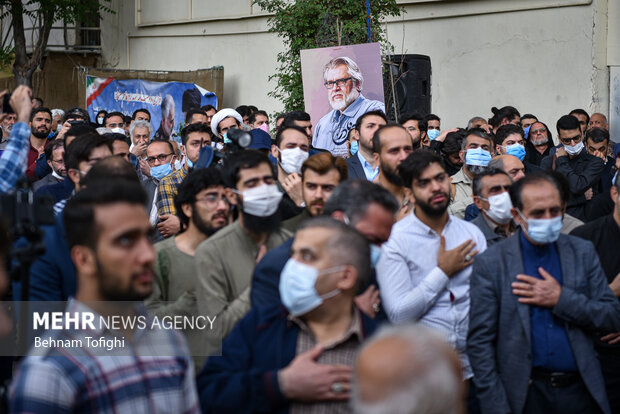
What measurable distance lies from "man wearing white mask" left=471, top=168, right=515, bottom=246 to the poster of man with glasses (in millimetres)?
3552

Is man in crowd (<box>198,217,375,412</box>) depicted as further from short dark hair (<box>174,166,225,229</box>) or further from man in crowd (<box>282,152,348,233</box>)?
short dark hair (<box>174,166,225,229</box>)

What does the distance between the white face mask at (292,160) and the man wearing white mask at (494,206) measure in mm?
1376

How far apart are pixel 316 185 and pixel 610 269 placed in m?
1.92

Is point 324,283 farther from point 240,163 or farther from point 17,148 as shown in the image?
point 17,148

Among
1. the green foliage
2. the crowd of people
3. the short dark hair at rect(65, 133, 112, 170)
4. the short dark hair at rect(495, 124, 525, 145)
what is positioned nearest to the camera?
the crowd of people

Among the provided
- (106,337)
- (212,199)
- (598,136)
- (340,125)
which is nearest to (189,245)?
(212,199)

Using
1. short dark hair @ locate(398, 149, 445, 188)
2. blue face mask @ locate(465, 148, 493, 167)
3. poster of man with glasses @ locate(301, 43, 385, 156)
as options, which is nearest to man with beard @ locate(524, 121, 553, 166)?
poster of man with glasses @ locate(301, 43, 385, 156)

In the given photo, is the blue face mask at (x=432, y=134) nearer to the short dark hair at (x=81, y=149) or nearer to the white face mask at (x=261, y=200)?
the short dark hair at (x=81, y=149)

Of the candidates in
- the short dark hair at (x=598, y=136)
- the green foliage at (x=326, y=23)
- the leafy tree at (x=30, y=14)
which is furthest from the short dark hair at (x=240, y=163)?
the leafy tree at (x=30, y=14)

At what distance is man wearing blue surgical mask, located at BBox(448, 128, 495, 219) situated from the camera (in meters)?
7.67

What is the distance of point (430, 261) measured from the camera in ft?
16.3

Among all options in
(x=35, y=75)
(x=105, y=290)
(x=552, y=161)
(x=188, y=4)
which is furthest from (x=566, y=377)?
(x=35, y=75)

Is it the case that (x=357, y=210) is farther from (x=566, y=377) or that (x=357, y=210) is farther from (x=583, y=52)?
(x=583, y=52)

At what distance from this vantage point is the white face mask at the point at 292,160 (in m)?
6.80
